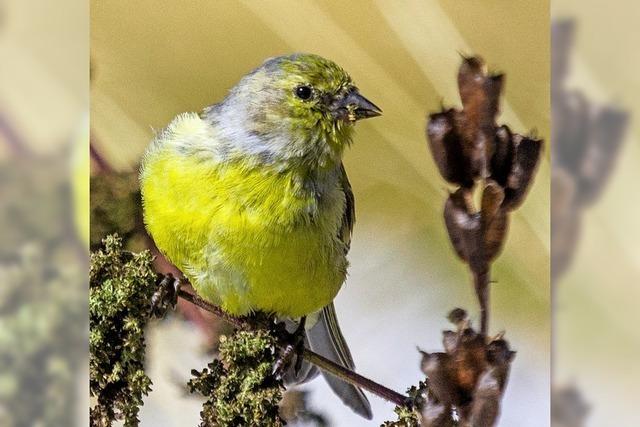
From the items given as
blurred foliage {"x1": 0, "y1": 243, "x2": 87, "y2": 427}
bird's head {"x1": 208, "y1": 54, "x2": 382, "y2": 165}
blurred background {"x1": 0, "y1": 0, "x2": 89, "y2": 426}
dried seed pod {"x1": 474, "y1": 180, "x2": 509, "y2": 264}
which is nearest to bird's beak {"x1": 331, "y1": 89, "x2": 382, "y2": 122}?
bird's head {"x1": 208, "y1": 54, "x2": 382, "y2": 165}

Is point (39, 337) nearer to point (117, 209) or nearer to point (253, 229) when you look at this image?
point (117, 209)

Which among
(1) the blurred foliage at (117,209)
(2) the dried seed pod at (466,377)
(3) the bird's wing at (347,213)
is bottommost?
(2) the dried seed pod at (466,377)

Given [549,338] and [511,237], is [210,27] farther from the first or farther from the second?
[549,338]

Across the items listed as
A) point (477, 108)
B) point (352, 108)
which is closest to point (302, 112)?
point (352, 108)

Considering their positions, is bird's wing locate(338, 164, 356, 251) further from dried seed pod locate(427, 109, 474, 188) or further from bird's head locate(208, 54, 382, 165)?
dried seed pod locate(427, 109, 474, 188)

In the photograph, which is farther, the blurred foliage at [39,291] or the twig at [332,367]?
the blurred foliage at [39,291]

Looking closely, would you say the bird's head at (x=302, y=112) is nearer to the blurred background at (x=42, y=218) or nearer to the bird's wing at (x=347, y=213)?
the bird's wing at (x=347, y=213)

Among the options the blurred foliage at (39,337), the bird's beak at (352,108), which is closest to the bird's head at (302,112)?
the bird's beak at (352,108)

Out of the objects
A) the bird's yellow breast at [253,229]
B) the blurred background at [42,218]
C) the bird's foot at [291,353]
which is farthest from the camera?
the blurred background at [42,218]
